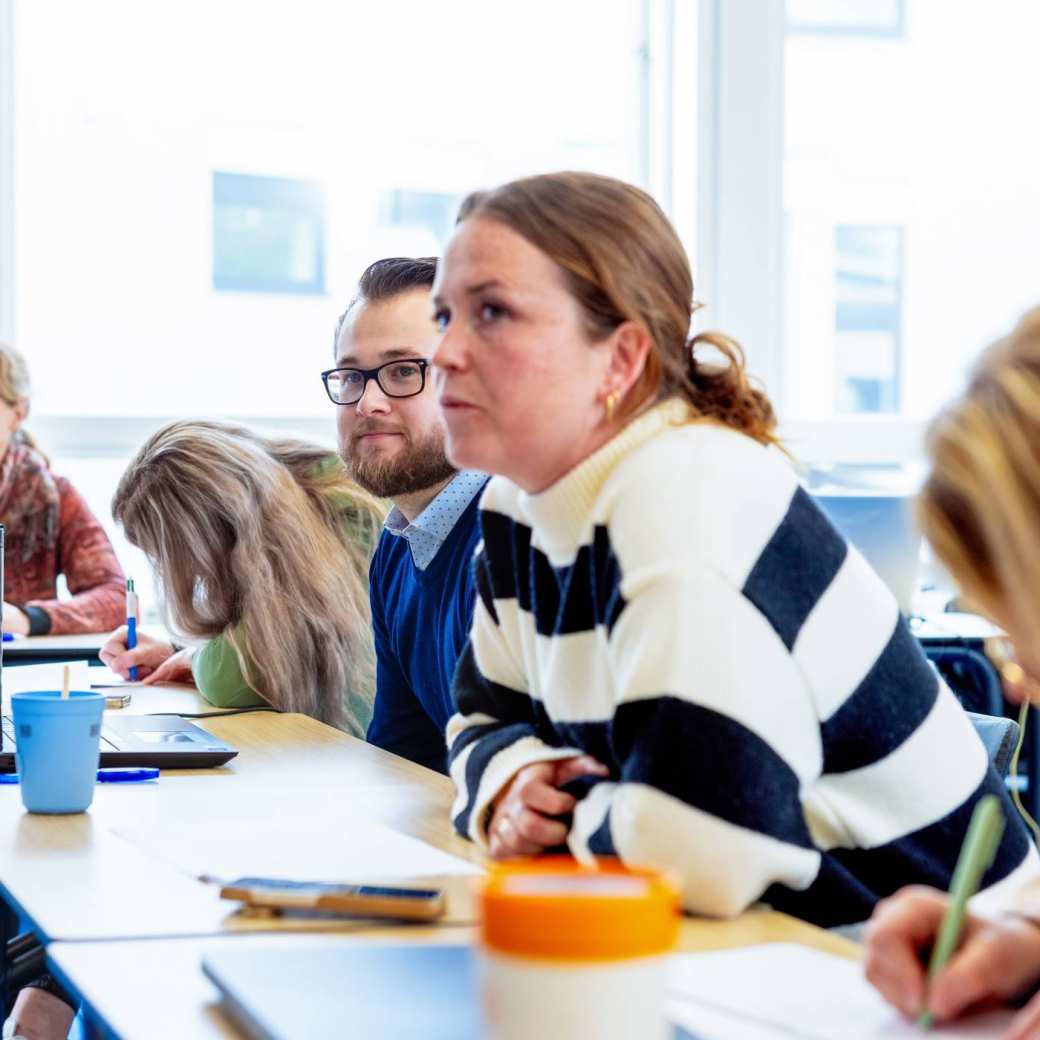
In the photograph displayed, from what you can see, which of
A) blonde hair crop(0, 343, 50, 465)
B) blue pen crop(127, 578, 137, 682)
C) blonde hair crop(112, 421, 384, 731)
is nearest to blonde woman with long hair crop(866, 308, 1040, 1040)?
blonde hair crop(112, 421, 384, 731)

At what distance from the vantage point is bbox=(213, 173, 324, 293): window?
4695mm

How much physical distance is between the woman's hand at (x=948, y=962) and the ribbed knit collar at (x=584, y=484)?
1.70 feet

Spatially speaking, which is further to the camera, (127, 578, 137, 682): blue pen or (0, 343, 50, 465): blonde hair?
(0, 343, 50, 465): blonde hair

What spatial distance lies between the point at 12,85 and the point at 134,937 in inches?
152

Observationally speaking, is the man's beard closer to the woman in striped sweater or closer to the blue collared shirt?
the blue collared shirt

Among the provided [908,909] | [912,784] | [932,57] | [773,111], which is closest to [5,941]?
[912,784]

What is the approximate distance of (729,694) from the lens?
4.00ft

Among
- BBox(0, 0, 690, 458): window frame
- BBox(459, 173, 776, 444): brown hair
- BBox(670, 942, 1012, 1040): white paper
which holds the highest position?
BBox(0, 0, 690, 458): window frame

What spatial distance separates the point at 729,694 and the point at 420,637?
1.06m

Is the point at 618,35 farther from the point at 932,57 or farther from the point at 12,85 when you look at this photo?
the point at 12,85

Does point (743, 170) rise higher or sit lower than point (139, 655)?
higher

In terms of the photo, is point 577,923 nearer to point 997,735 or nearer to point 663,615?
point 663,615

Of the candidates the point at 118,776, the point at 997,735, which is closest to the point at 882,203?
the point at 997,735

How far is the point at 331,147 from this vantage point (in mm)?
4824
